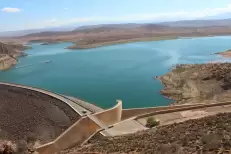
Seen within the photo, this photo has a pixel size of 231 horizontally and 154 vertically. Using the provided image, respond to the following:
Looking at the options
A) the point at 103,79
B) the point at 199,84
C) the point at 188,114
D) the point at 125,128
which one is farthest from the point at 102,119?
the point at 103,79

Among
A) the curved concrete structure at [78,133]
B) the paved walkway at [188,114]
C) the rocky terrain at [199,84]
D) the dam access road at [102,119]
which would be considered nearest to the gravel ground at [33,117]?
the dam access road at [102,119]

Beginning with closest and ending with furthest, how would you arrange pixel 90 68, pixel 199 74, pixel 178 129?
1. pixel 178 129
2. pixel 199 74
3. pixel 90 68

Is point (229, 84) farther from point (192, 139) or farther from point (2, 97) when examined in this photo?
point (192, 139)

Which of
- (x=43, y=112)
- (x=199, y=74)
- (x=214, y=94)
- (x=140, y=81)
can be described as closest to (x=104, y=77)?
(x=140, y=81)

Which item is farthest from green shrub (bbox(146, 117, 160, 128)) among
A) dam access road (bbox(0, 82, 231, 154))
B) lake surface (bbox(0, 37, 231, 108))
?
lake surface (bbox(0, 37, 231, 108))

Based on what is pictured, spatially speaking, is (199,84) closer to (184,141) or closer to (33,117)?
(33,117)

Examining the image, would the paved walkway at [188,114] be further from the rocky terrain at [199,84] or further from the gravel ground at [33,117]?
the rocky terrain at [199,84]

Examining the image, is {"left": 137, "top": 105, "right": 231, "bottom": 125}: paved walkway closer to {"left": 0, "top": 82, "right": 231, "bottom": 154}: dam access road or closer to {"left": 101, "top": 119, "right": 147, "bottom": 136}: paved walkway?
{"left": 0, "top": 82, "right": 231, "bottom": 154}: dam access road
